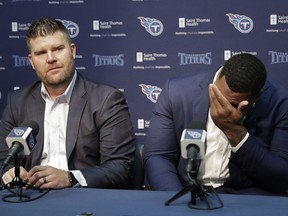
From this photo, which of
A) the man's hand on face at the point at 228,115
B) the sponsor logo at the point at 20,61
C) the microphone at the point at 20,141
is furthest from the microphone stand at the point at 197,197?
the sponsor logo at the point at 20,61

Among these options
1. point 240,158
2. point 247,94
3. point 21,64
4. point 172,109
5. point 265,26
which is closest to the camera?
point 247,94

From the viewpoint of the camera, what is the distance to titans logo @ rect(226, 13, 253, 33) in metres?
3.54

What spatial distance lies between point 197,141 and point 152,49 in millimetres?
2259

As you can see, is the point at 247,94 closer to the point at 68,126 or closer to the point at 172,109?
the point at 172,109

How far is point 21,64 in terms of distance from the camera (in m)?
4.04

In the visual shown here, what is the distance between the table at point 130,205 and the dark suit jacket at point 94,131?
22.4 inches

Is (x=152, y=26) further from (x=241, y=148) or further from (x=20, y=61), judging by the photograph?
(x=241, y=148)

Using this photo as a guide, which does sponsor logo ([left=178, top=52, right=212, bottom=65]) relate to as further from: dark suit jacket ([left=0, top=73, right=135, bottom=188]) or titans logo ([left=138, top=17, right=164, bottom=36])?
dark suit jacket ([left=0, top=73, right=135, bottom=188])

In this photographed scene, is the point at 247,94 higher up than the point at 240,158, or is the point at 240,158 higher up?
the point at 247,94

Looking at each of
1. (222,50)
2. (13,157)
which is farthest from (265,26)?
(13,157)

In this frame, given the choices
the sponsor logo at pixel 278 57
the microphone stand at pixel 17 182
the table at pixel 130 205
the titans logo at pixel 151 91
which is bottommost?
the table at pixel 130 205

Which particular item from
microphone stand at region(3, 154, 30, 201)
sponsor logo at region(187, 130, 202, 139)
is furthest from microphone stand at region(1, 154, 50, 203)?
sponsor logo at region(187, 130, 202, 139)

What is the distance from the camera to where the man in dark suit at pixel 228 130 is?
2041mm

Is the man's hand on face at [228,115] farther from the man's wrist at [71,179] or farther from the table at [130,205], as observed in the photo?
the man's wrist at [71,179]
